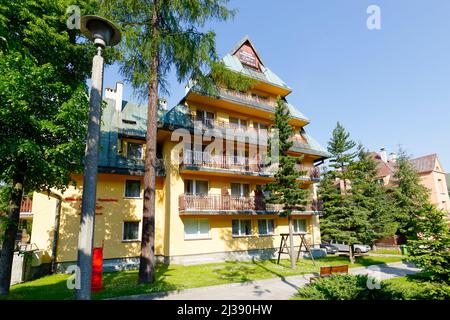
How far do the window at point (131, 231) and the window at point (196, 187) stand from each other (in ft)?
13.8

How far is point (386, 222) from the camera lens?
25.8 meters

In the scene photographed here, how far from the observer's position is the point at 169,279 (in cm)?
1316

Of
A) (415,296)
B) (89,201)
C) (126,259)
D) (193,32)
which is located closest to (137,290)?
(126,259)

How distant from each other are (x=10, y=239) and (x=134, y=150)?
31.4ft

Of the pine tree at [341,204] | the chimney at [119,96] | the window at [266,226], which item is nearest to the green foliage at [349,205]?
the pine tree at [341,204]

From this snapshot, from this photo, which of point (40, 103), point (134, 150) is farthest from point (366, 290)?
point (134, 150)

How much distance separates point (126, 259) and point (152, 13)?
14.8 meters

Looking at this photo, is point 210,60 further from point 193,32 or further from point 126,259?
point 126,259

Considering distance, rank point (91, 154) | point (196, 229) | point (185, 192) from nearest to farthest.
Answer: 1. point (91, 154)
2. point (196, 229)
3. point (185, 192)

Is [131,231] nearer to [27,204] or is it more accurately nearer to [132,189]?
[132,189]

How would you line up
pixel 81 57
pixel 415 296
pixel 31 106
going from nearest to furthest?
pixel 415 296 < pixel 31 106 < pixel 81 57

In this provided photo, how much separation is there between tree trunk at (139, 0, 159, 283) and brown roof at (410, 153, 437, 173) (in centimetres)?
4317

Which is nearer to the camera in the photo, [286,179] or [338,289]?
[338,289]

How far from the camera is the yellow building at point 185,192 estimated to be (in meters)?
16.9
